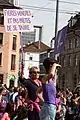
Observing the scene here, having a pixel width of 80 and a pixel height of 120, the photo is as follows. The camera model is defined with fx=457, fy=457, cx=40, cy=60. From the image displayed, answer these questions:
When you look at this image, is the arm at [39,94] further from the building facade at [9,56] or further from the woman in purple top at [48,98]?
the building facade at [9,56]

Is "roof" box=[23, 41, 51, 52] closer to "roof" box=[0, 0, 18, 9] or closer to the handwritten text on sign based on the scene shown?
"roof" box=[0, 0, 18, 9]

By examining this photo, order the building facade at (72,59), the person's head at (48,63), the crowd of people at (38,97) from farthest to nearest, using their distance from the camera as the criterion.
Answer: the building facade at (72,59)
the crowd of people at (38,97)
the person's head at (48,63)

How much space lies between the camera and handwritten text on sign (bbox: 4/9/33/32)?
1320 cm

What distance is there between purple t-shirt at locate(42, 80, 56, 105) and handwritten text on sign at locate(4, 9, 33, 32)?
5466 millimetres

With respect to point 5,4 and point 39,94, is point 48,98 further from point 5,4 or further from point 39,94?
point 5,4

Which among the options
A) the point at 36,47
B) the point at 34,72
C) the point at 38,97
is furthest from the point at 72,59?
the point at 38,97

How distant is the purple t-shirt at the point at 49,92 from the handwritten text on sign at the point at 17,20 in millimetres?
5466

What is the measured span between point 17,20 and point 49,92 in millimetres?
5815

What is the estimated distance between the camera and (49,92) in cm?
780

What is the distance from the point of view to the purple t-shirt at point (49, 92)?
25.5ft

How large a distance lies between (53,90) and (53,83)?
123mm

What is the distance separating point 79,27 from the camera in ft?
236

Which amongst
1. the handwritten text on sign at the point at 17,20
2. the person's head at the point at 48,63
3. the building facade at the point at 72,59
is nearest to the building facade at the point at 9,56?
the building facade at the point at 72,59

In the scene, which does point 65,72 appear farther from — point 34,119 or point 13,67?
point 34,119
